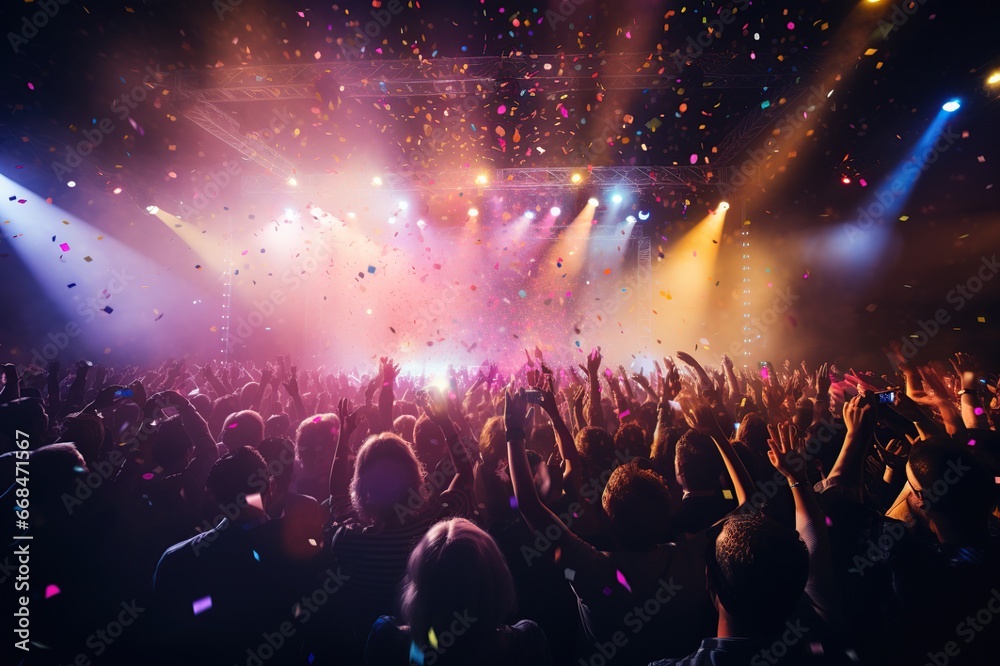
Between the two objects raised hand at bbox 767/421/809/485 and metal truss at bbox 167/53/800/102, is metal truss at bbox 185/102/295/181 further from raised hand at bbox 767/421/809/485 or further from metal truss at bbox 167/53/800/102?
raised hand at bbox 767/421/809/485

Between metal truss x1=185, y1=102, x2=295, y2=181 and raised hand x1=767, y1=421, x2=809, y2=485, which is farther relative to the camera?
metal truss x1=185, y1=102, x2=295, y2=181

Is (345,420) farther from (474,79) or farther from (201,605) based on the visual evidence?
(474,79)

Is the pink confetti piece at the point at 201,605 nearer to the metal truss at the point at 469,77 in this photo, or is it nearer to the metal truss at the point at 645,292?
the metal truss at the point at 469,77

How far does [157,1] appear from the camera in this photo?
18.0ft

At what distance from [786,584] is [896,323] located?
832cm

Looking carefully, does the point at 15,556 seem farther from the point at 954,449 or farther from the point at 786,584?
the point at 954,449

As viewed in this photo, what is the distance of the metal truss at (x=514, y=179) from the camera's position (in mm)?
11320

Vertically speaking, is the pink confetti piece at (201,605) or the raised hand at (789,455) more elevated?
the raised hand at (789,455)

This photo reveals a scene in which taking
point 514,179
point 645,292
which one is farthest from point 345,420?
point 645,292

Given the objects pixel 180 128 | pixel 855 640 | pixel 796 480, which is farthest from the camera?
pixel 180 128

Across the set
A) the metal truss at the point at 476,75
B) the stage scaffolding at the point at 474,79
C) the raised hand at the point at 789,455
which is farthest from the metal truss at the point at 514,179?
the raised hand at the point at 789,455

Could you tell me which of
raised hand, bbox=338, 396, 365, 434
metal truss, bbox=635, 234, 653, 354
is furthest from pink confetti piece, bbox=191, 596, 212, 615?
metal truss, bbox=635, 234, 653, 354

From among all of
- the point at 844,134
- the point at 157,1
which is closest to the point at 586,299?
the point at 844,134

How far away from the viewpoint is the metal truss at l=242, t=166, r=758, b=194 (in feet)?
37.1
